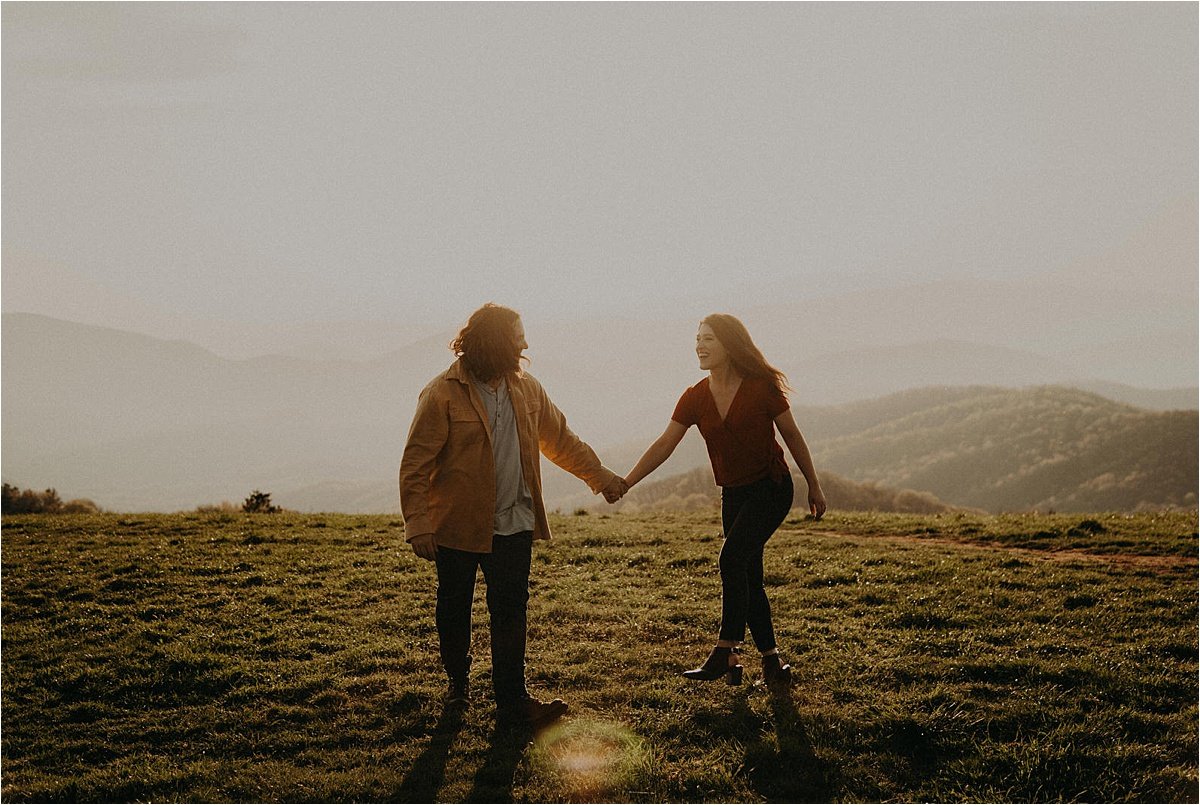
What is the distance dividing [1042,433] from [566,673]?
15026 cm

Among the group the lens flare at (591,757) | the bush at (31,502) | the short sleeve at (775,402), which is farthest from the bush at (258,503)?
the short sleeve at (775,402)

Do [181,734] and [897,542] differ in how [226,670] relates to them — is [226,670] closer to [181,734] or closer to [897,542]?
[181,734]

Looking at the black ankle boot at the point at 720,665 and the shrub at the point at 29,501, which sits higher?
the shrub at the point at 29,501

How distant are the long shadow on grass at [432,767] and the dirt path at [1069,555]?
10.3 meters

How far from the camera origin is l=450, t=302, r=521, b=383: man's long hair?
6086 millimetres

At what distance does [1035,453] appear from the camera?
Answer: 431 ft

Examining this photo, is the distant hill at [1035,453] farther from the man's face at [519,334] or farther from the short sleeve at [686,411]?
the man's face at [519,334]

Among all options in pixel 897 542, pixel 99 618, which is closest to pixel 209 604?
pixel 99 618

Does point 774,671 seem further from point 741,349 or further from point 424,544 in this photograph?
point 424,544

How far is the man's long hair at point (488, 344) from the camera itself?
20.0ft

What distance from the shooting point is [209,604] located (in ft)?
34.5

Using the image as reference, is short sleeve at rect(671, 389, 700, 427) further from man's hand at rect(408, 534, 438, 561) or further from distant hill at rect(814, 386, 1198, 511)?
distant hill at rect(814, 386, 1198, 511)

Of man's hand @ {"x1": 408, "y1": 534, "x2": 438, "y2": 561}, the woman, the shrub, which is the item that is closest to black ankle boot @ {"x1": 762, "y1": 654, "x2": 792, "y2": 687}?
Answer: the woman

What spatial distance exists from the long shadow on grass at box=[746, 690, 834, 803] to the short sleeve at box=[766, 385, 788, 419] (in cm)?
234
